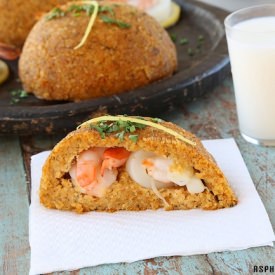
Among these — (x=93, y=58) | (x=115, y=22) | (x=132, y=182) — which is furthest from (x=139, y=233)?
(x=115, y=22)

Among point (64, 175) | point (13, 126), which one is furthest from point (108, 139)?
point (13, 126)

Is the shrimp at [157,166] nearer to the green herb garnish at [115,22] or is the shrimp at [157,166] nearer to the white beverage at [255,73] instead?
the white beverage at [255,73]

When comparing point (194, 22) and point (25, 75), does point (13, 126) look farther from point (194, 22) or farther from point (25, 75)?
point (194, 22)

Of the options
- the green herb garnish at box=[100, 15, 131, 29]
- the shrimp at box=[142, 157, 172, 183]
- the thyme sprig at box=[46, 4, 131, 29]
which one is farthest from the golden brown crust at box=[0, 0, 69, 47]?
the shrimp at box=[142, 157, 172, 183]

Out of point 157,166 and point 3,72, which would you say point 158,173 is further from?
point 3,72

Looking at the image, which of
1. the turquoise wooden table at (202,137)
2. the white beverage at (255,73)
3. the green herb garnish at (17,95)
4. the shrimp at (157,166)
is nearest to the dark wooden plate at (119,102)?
the green herb garnish at (17,95)

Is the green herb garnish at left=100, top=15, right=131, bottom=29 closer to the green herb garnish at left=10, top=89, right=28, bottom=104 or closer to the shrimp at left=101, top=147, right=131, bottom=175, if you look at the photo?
the green herb garnish at left=10, top=89, right=28, bottom=104
